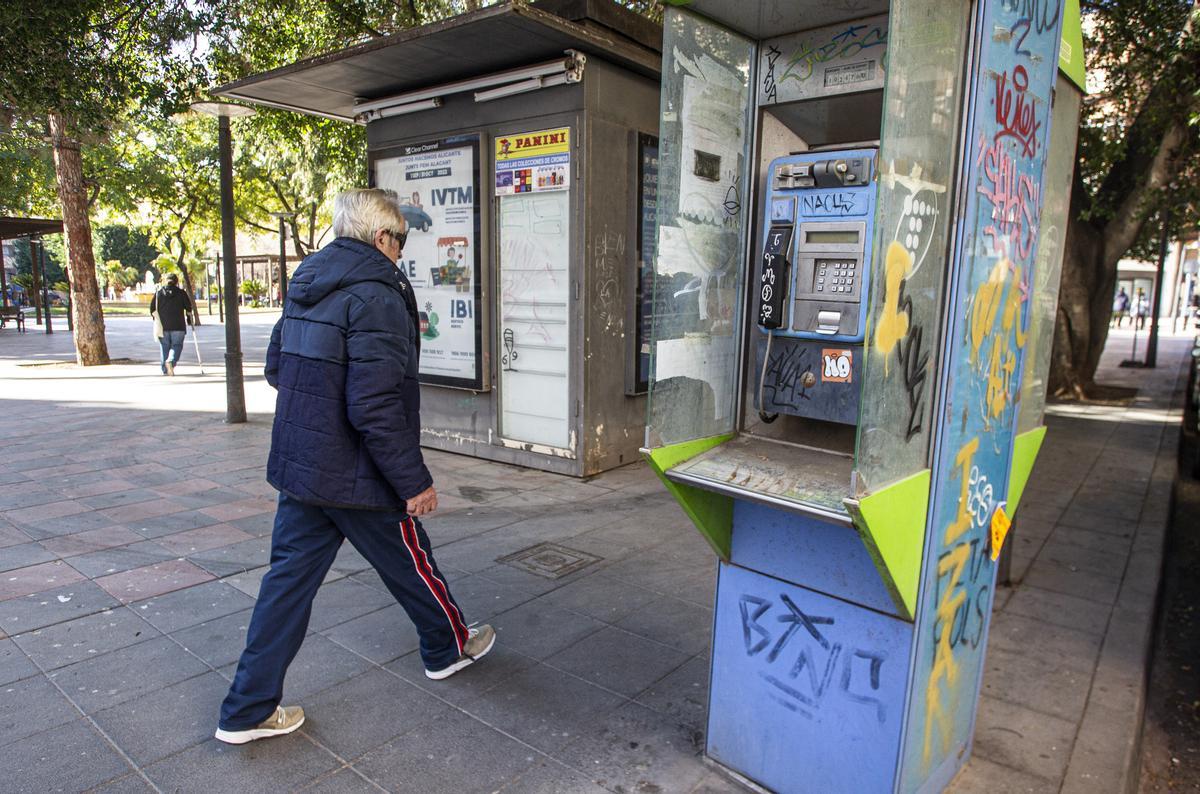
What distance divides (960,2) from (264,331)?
24.1m

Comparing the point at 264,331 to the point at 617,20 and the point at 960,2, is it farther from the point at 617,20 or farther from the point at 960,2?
the point at 960,2

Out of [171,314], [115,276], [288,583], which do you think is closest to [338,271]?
[288,583]

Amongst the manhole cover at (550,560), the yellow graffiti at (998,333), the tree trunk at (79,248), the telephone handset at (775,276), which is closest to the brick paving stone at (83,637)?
the manhole cover at (550,560)

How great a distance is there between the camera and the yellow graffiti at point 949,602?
2146 millimetres

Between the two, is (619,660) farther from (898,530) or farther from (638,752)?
(898,530)

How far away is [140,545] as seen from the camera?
4.48m

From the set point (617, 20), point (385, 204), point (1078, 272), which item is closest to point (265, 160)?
point (617, 20)

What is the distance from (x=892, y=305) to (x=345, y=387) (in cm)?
166

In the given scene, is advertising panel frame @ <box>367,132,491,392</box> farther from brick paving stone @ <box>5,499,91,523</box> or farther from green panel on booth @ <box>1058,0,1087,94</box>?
green panel on booth @ <box>1058,0,1087,94</box>

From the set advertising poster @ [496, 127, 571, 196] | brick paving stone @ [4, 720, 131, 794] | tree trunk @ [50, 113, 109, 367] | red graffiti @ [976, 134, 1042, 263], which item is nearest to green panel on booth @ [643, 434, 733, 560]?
red graffiti @ [976, 134, 1042, 263]

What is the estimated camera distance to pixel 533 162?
6.00 metres

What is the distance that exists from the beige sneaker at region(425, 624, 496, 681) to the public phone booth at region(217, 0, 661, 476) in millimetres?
2957

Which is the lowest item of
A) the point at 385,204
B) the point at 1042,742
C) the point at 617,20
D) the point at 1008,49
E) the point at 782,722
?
the point at 1042,742

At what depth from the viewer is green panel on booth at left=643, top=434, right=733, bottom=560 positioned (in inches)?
88.4
